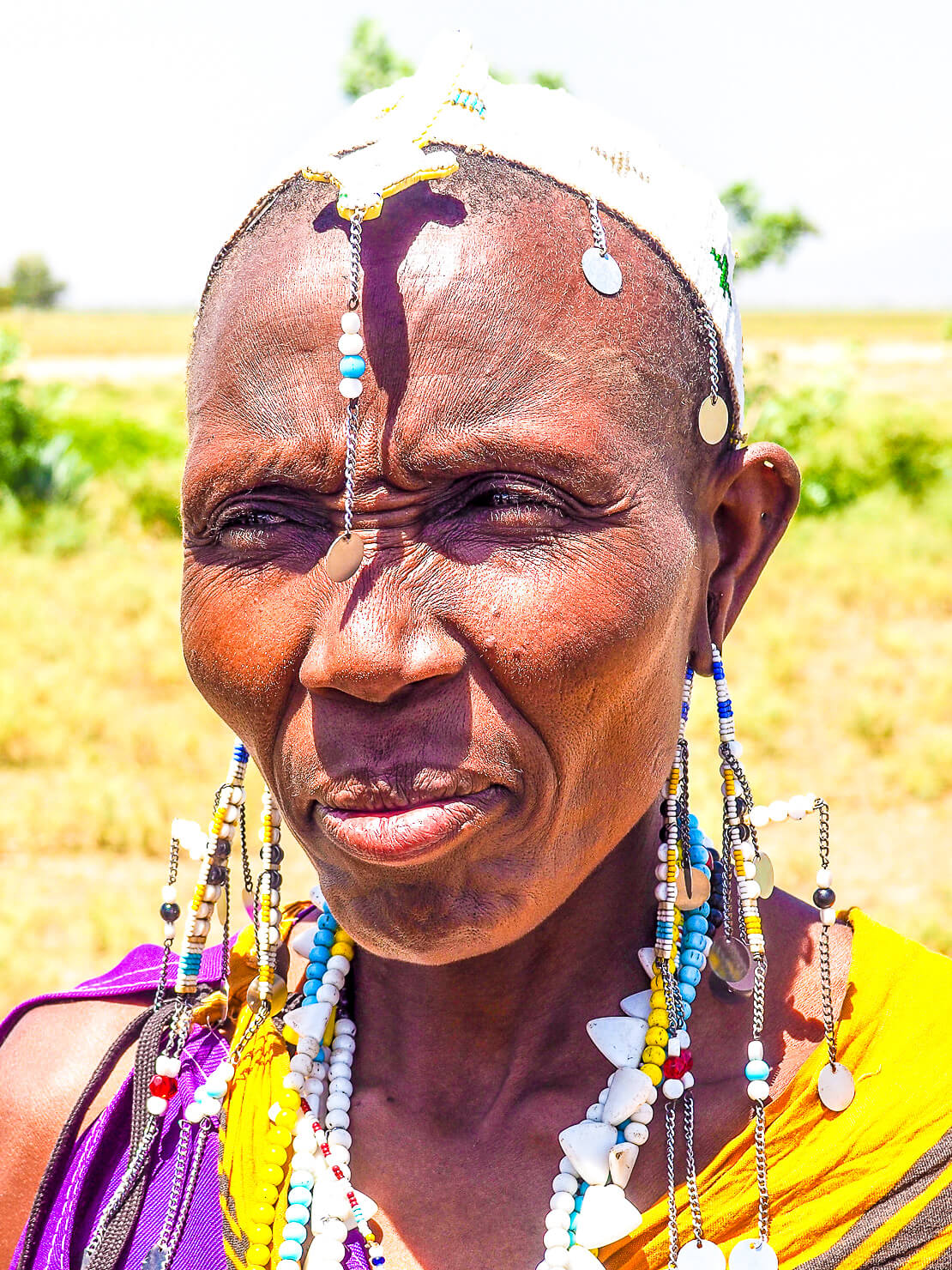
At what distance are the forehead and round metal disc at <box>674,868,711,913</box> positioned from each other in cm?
65

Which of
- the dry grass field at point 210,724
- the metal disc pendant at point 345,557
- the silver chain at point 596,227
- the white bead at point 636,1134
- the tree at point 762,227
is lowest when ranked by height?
the white bead at point 636,1134

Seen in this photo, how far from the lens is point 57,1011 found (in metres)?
2.20

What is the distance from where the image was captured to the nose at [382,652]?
145cm

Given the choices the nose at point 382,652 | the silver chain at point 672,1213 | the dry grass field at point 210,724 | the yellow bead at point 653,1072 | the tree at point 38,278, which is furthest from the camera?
the tree at point 38,278

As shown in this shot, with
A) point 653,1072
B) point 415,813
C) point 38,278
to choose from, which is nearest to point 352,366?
point 415,813

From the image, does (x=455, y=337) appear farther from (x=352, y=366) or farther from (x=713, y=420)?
(x=713, y=420)

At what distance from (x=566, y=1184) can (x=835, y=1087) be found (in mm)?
375

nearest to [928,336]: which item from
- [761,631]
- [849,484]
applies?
[849,484]

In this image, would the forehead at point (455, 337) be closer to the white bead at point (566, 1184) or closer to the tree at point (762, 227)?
the white bead at point (566, 1184)

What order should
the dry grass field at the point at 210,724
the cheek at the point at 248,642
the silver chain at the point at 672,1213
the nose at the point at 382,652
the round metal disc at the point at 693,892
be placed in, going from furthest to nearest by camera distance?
the dry grass field at the point at 210,724 → the round metal disc at the point at 693,892 → the silver chain at the point at 672,1213 → the cheek at the point at 248,642 → the nose at the point at 382,652

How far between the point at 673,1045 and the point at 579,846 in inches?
15.0

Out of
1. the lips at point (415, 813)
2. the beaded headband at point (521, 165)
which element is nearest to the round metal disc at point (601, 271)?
the beaded headband at point (521, 165)

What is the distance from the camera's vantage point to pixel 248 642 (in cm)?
159

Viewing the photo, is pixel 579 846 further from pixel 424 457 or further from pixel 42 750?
pixel 42 750
